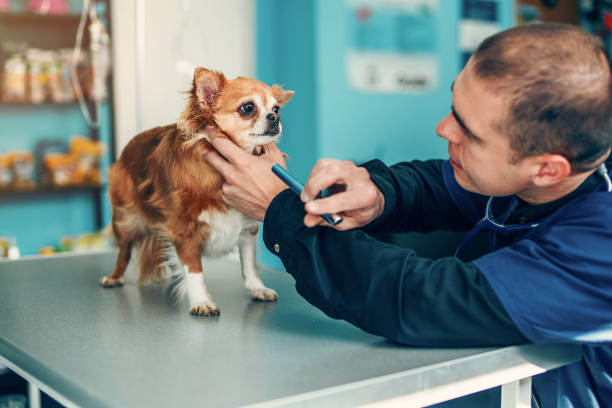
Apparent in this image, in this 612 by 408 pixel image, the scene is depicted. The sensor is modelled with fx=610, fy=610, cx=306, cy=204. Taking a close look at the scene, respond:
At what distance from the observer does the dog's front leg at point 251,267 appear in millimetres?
1130

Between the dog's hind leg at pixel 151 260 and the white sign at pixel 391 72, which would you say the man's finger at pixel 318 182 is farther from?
the white sign at pixel 391 72

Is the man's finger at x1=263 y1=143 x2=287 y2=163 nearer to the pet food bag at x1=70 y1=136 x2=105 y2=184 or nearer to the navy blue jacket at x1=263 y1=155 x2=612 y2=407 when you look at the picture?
the navy blue jacket at x1=263 y1=155 x2=612 y2=407

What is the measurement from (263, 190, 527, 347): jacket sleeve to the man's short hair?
201 mm

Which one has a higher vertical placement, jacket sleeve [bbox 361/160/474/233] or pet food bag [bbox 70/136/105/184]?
jacket sleeve [bbox 361/160/474/233]

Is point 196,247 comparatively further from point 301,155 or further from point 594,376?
point 301,155

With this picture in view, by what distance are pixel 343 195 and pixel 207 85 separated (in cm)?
36

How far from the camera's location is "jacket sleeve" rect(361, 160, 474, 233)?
1.18 m

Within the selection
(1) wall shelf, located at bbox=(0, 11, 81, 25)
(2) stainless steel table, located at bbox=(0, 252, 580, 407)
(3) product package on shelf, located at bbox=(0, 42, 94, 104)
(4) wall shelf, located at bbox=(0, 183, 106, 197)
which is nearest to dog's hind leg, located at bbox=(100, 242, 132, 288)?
(2) stainless steel table, located at bbox=(0, 252, 580, 407)

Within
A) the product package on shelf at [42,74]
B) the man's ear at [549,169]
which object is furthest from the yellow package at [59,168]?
the man's ear at [549,169]

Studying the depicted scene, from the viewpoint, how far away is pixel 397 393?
711 millimetres

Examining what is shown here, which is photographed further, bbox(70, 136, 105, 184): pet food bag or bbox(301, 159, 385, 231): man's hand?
bbox(70, 136, 105, 184): pet food bag

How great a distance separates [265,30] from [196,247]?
8.73 feet

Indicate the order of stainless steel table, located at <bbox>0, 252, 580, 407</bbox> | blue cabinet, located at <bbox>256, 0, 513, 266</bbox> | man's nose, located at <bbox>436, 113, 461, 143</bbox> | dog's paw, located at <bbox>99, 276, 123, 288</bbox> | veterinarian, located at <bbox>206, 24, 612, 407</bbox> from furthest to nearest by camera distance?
blue cabinet, located at <bbox>256, 0, 513, 266</bbox> → dog's paw, located at <bbox>99, 276, 123, 288</bbox> → man's nose, located at <bbox>436, 113, 461, 143</bbox> → veterinarian, located at <bbox>206, 24, 612, 407</bbox> → stainless steel table, located at <bbox>0, 252, 580, 407</bbox>

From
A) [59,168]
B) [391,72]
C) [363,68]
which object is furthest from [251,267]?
[59,168]
